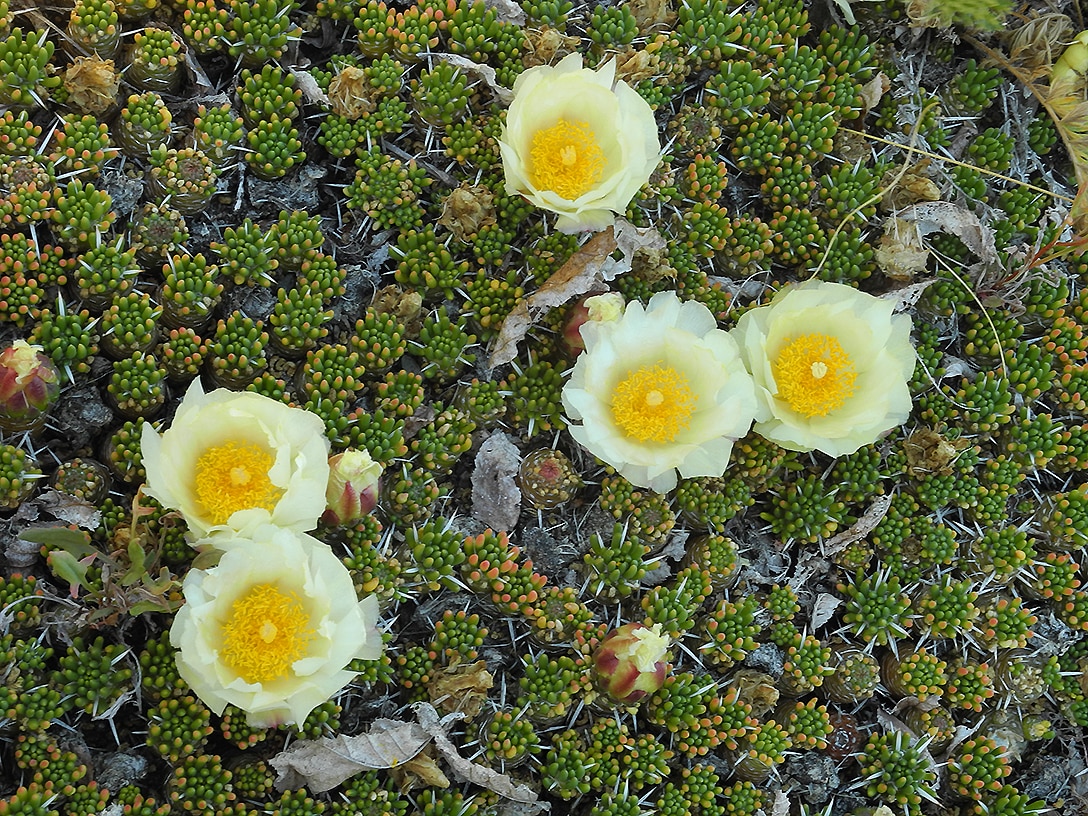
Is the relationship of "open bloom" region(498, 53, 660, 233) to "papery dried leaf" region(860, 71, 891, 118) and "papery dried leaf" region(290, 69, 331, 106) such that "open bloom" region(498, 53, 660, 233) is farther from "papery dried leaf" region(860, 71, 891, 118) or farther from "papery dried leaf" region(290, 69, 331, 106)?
"papery dried leaf" region(860, 71, 891, 118)

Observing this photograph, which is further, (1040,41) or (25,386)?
(1040,41)

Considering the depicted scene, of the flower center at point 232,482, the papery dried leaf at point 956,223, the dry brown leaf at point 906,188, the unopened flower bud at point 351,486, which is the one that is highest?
the dry brown leaf at point 906,188

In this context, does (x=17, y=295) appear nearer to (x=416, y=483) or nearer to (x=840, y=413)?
(x=416, y=483)

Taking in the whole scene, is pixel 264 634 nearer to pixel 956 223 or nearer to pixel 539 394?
pixel 539 394

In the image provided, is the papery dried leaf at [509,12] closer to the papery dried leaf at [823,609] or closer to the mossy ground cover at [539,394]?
the mossy ground cover at [539,394]

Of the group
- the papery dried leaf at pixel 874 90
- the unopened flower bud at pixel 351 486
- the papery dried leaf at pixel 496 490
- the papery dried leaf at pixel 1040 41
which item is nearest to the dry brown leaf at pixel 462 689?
the papery dried leaf at pixel 496 490

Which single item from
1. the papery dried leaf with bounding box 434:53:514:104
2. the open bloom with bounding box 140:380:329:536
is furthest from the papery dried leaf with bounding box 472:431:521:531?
the papery dried leaf with bounding box 434:53:514:104

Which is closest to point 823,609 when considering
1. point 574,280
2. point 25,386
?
point 574,280

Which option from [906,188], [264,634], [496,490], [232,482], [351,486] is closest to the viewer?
[264,634]
